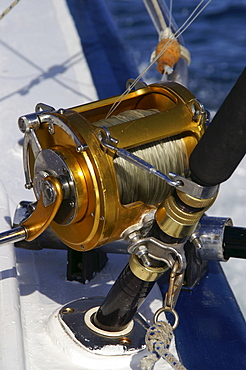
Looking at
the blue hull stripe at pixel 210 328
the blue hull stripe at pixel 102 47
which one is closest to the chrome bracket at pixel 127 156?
the blue hull stripe at pixel 210 328

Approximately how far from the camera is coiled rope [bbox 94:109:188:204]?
1.12 meters

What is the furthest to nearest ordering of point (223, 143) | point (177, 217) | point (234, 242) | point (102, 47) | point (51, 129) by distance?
point (102, 47) → point (234, 242) → point (51, 129) → point (177, 217) → point (223, 143)

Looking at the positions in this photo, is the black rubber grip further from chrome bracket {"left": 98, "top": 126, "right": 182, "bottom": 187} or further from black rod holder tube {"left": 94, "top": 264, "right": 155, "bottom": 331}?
black rod holder tube {"left": 94, "top": 264, "right": 155, "bottom": 331}

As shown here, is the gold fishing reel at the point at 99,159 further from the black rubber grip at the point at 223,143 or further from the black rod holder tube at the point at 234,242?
the black rod holder tube at the point at 234,242

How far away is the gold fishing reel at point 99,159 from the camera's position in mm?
1067

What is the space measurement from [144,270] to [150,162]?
196mm

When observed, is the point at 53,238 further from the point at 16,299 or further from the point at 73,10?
the point at 73,10

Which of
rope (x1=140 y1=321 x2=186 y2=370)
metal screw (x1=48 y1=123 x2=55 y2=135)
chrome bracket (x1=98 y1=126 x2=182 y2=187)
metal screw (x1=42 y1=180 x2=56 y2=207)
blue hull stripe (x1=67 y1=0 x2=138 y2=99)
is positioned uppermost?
blue hull stripe (x1=67 y1=0 x2=138 y2=99)

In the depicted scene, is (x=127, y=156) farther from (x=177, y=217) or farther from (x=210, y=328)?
(x=210, y=328)

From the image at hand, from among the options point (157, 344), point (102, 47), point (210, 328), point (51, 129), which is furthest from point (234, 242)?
point (102, 47)

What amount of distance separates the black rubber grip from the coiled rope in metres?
0.16

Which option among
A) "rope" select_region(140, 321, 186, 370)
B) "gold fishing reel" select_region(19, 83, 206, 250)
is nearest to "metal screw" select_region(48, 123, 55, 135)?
"gold fishing reel" select_region(19, 83, 206, 250)

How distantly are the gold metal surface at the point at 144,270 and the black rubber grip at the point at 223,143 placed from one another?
203 millimetres

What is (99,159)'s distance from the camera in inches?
41.9
